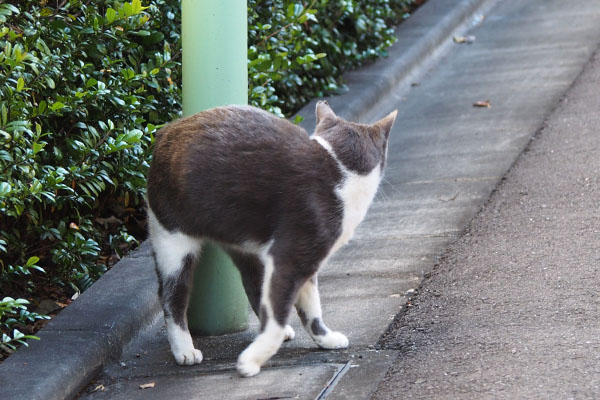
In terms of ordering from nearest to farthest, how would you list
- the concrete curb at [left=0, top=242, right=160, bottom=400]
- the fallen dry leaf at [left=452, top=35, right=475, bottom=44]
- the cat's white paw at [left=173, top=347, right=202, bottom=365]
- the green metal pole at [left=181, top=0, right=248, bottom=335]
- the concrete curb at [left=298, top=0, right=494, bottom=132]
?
1. the concrete curb at [left=0, top=242, right=160, bottom=400]
2. the cat's white paw at [left=173, top=347, right=202, bottom=365]
3. the green metal pole at [left=181, top=0, right=248, bottom=335]
4. the concrete curb at [left=298, top=0, right=494, bottom=132]
5. the fallen dry leaf at [left=452, top=35, right=475, bottom=44]

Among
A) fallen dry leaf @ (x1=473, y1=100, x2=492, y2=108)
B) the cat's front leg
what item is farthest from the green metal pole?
fallen dry leaf @ (x1=473, y1=100, x2=492, y2=108)

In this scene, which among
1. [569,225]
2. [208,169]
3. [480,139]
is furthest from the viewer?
[480,139]

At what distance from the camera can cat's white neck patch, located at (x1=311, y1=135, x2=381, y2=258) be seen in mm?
3920

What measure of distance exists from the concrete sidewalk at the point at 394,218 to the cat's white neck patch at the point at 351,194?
58 centimetres

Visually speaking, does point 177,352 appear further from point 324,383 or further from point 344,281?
point 344,281

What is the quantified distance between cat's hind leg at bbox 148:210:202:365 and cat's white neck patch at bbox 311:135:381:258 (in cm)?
66

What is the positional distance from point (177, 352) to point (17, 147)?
3.82ft

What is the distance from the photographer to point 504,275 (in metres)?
4.81

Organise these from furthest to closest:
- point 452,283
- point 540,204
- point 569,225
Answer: point 540,204 → point 569,225 → point 452,283

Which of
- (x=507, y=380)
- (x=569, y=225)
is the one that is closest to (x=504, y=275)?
(x=569, y=225)

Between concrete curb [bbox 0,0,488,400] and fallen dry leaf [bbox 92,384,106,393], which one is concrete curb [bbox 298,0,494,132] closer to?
concrete curb [bbox 0,0,488,400]

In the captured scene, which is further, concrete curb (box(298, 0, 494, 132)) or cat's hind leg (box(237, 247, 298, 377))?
concrete curb (box(298, 0, 494, 132))

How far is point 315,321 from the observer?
422cm

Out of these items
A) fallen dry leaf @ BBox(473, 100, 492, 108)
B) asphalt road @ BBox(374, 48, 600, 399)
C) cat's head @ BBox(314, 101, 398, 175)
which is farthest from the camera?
fallen dry leaf @ BBox(473, 100, 492, 108)
